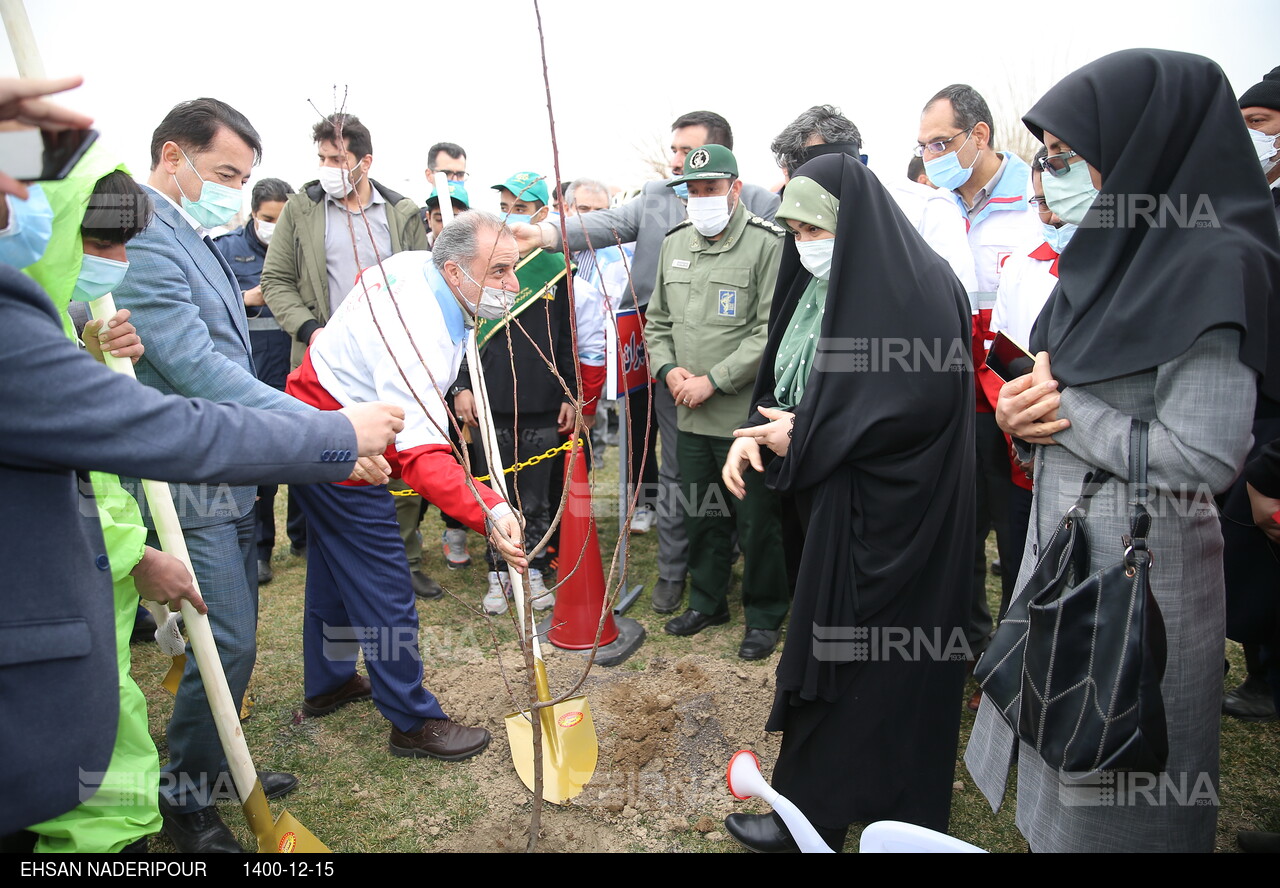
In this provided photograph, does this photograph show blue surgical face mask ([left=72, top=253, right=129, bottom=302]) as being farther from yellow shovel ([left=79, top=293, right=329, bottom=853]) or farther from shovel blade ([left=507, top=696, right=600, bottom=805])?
shovel blade ([left=507, top=696, right=600, bottom=805])

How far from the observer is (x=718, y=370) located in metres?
4.10

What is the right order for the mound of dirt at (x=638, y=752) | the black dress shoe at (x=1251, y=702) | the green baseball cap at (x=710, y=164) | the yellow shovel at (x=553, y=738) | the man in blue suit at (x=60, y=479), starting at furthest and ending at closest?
the green baseball cap at (x=710, y=164)
the black dress shoe at (x=1251, y=702)
the yellow shovel at (x=553, y=738)
the mound of dirt at (x=638, y=752)
the man in blue suit at (x=60, y=479)

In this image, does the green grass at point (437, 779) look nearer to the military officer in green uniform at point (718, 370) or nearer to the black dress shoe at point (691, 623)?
the black dress shoe at point (691, 623)

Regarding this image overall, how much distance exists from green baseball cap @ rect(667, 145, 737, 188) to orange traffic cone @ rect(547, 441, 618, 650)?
5.05 ft

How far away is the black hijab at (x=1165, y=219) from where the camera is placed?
5.39 feet

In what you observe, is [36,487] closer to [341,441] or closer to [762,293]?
[341,441]

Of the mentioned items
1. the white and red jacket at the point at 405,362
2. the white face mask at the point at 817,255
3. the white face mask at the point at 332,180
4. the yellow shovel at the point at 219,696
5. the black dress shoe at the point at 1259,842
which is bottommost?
the black dress shoe at the point at 1259,842

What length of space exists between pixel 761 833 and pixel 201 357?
234cm

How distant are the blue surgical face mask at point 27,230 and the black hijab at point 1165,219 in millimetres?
2119

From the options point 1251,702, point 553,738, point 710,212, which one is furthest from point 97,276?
point 1251,702

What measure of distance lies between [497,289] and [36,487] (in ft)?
6.06

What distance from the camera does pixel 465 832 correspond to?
2719 millimetres

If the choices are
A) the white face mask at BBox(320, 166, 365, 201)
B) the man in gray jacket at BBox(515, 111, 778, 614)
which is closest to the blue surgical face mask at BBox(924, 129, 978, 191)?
the man in gray jacket at BBox(515, 111, 778, 614)

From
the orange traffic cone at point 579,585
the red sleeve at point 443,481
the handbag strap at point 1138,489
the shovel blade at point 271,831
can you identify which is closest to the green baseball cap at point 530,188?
the orange traffic cone at point 579,585
